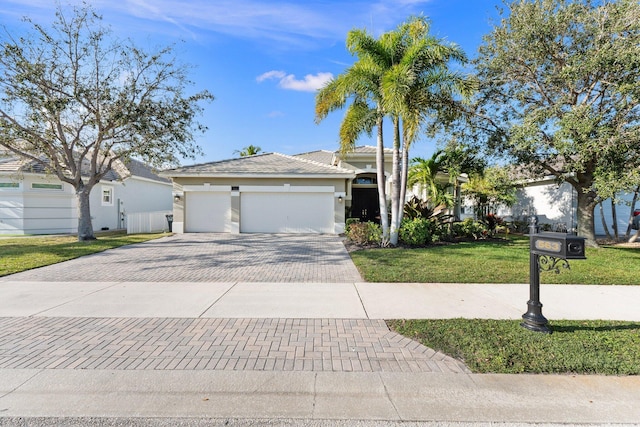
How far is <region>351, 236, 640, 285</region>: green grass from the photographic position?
23.7ft

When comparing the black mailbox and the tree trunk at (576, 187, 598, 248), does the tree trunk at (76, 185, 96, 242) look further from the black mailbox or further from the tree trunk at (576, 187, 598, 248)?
the tree trunk at (576, 187, 598, 248)

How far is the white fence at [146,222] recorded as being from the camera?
1784 centimetres

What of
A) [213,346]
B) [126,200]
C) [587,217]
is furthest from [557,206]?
[126,200]

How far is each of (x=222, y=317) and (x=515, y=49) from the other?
1170cm

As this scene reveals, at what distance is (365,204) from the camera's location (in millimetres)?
22297

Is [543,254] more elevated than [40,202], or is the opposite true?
[40,202]

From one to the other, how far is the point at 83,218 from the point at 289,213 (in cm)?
909

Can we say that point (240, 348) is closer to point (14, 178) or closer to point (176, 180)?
point (176, 180)

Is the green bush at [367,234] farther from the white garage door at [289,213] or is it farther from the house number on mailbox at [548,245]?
the house number on mailbox at [548,245]

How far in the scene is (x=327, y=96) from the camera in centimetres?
1190

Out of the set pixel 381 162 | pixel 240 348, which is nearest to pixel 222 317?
pixel 240 348

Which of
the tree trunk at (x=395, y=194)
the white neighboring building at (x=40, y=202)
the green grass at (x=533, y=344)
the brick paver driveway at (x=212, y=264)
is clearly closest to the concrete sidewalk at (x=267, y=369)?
the green grass at (x=533, y=344)

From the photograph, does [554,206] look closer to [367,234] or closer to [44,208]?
[367,234]

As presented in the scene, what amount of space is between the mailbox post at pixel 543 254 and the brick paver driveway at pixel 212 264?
11.9 feet
